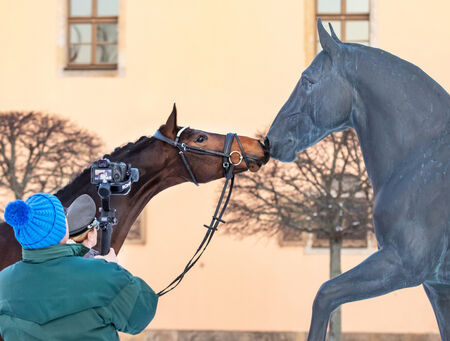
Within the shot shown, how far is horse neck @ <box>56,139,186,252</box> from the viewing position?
11.0ft

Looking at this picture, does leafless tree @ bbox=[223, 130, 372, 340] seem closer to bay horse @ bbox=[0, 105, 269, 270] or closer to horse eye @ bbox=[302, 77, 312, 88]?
bay horse @ bbox=[0, 105, 269, 270]

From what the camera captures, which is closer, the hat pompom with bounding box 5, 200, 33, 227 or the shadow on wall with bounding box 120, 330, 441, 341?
the hat pompom with bounding box 5, 200, 33, 227

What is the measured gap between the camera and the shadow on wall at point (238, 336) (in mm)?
11188

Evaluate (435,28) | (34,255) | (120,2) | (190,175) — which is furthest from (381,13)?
(34,255)

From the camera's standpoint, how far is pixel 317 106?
274 cm

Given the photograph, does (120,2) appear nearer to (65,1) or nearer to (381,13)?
(65,1)

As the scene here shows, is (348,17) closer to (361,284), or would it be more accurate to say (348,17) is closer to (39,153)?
(39,153)

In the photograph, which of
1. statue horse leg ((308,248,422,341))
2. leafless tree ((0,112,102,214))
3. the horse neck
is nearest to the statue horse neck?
statue horse leg ((308,248,422,341))

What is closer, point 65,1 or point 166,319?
point 166,319

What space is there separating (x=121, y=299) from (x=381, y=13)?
1067cm

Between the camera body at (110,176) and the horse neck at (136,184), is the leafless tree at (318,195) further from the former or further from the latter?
the camera body at (110,176)

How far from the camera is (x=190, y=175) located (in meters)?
3.56

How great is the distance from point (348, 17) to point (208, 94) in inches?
99.0

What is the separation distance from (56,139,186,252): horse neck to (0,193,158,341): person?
50.6 inches
